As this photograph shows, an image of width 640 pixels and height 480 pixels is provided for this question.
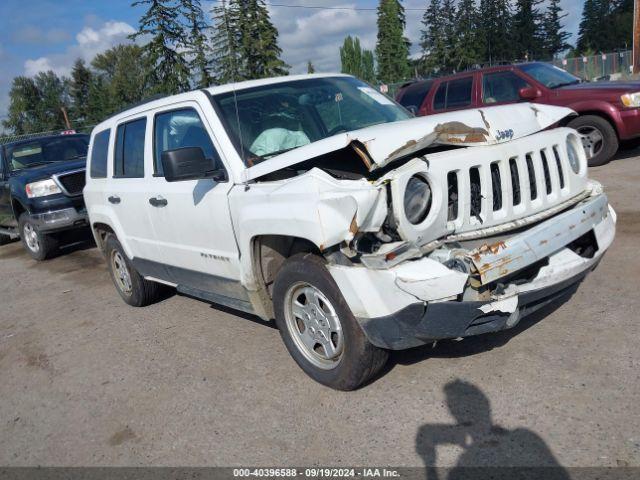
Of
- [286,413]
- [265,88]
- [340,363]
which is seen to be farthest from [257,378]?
[265,88]

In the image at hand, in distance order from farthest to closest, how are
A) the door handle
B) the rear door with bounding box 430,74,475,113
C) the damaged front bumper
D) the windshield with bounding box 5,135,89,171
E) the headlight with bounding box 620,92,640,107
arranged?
the windshield with bounding box 5,135,89,171
the rear door with bounding box 430,74,475,113
the headlight with bounding box 620,92,640,107
the door handle
the damaged front bumper

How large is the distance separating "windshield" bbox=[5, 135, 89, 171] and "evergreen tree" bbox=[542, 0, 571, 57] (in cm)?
6063

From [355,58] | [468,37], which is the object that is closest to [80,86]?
[355,58]

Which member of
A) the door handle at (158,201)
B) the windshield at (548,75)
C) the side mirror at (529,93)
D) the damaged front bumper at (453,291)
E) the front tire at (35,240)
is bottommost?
the front tire at (35,240)

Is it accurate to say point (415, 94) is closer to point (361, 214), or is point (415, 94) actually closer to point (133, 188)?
point (133, 188)

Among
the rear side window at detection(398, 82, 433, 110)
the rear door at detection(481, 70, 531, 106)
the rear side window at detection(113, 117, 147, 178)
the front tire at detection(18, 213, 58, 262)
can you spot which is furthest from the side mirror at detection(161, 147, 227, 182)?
the rear side window at detection(398, 82, 433, 110)

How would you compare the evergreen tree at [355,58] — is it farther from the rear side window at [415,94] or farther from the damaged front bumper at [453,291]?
the damaged front bumper at [453,291]

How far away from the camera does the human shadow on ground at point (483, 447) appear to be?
254 cm

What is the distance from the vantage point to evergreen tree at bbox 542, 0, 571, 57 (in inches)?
2427

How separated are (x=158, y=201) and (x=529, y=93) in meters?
6.77

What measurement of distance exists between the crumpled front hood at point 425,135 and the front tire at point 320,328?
0.62m

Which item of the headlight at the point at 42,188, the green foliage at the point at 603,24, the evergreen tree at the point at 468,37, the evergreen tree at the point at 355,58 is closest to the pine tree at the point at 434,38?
the evergreen tree at the point at 468,37

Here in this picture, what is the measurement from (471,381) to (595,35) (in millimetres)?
83818

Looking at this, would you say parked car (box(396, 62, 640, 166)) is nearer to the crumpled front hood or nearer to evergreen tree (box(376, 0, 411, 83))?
the crumpled front hood
